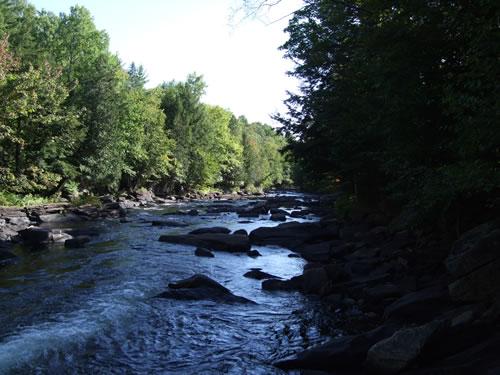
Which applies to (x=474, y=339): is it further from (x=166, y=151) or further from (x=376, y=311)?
(x=166, y=151)

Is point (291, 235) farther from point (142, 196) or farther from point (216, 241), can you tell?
point (142, 196)

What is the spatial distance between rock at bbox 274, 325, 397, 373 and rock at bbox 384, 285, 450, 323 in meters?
0.86

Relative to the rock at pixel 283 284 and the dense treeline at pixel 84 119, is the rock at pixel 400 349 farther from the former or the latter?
the dense treeline at pixel 84 119

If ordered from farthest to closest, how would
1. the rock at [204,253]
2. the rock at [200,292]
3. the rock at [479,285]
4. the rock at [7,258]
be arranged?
the rock at [204,253], the rock at [7,258], the rock at [200,292], the rock at [479,285]

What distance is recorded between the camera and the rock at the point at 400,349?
164 inches

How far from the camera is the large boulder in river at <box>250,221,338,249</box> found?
579 inches

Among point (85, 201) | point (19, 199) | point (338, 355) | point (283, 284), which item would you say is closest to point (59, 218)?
point (19, 199)

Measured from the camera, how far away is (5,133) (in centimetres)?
1798

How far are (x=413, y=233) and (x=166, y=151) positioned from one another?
36291mm

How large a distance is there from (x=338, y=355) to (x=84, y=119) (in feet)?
94.8

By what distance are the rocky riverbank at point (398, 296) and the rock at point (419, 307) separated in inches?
0.6

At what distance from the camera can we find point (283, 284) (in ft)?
28.7

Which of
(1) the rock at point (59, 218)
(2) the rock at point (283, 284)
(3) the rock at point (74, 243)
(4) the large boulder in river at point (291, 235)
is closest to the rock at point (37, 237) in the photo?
(3) the rock at point (74, 243)

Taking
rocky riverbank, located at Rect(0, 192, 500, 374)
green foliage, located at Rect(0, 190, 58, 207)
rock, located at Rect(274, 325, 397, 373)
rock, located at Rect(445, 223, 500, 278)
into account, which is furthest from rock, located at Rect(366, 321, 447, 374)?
green foliage, located at Rect(0, 190, 58, 207)
